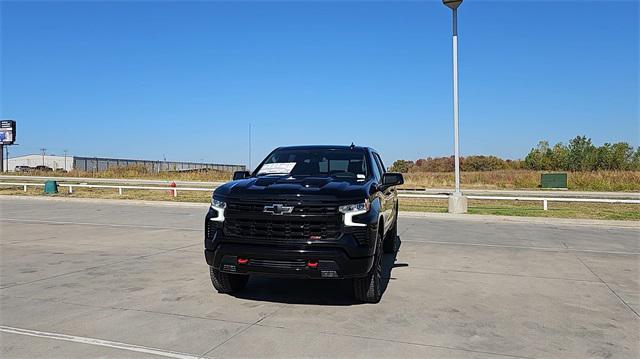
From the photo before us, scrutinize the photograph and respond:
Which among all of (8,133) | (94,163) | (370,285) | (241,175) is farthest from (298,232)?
(94,163)

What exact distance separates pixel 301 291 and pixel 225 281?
996mm

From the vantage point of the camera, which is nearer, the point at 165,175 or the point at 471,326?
the point at 471,326

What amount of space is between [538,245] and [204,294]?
7657 millimetres

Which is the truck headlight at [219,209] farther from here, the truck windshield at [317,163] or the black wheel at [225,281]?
the truck windshield at [317,163]

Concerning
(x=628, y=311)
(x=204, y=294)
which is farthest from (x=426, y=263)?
(x=204, y=294)

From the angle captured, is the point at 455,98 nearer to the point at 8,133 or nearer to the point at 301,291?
the point at 301,291

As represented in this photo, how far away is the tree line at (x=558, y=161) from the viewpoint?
74.3 meters

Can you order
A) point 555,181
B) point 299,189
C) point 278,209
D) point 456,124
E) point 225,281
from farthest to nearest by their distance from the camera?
→ point 555,181 < point 456,124 < point 225,281 < point 299,189 < point 278,209

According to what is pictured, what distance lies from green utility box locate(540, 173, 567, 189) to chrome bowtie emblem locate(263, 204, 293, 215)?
36.0 metres

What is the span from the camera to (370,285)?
17.9 ft

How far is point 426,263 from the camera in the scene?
8258 millimetres

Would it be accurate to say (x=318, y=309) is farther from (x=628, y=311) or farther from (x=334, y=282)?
(x=628, y=311)

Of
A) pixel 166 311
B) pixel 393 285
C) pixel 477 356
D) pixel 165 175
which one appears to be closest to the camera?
Answer: pixel 477 356

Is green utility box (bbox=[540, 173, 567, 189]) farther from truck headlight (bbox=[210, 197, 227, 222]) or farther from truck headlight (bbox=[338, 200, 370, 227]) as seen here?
truck headlight (bbox=[210, 197, 227, 222])
